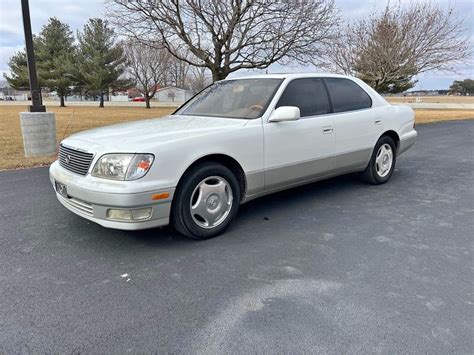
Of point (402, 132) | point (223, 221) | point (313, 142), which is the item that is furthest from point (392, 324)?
point (402, 132)

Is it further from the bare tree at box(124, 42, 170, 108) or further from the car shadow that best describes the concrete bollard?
the bare tree at box(124, 42, 170, 108)

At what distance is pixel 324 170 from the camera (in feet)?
14.6

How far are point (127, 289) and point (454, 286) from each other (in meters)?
2.44

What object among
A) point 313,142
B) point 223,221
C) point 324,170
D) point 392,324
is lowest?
point 392,324

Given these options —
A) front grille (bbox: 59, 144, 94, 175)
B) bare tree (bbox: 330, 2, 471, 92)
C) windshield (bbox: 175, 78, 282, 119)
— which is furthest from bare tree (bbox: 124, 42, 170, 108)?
front grille (bbox: 59, 144, 94, 175)

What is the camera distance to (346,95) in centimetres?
478

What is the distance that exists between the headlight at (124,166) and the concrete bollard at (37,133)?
539cm

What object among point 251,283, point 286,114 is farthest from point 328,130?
point 251,283

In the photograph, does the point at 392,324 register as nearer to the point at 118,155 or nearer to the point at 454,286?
the point at 454,286

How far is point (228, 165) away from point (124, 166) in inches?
42.8

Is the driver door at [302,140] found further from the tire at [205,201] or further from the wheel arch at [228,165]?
the tire at [205,201]

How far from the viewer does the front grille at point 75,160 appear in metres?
3.12

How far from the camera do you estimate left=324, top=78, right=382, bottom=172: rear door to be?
14.9 feet

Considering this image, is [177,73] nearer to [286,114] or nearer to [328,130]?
[328,130]
